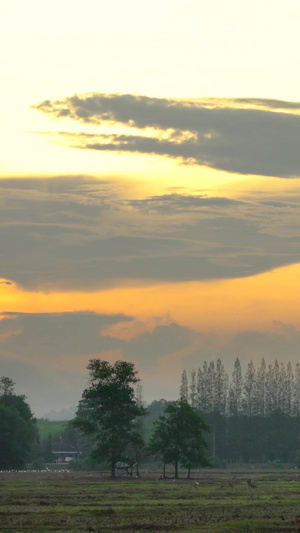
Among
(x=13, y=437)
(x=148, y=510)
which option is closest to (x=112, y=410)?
(x=13, y=437)

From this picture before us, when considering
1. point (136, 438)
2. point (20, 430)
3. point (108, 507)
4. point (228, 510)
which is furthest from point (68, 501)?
point (20, 430)

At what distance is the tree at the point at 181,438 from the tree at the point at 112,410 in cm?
402

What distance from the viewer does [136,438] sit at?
5635 inches

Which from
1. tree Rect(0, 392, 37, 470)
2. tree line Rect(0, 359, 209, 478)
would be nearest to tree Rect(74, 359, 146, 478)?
tree line Rect(0, 359, 209, 478)

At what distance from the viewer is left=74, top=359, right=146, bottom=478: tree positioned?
142250mm

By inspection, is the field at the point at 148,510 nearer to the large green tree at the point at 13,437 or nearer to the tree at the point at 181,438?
the tree at the point at 181,438

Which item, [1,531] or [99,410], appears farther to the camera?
[99,410]

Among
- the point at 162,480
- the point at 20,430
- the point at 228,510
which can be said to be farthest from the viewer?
the point at 20,430

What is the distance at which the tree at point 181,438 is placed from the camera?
471ft

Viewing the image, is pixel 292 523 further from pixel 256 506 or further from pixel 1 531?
pixel 1 531

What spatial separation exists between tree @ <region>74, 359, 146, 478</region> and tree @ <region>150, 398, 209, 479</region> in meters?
4.02

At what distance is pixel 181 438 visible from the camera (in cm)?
14475

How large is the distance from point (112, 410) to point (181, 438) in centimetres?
1183

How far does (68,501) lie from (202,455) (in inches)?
2629
